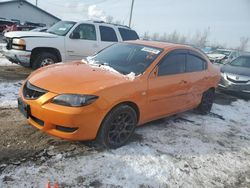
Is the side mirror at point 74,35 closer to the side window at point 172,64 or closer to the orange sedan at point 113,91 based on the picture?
the orange sedan at point 113,91

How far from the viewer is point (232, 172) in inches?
165

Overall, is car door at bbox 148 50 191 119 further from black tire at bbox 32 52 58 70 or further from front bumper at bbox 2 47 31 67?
front bumper at bbox 2 47 31 67

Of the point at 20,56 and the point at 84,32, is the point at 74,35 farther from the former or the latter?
the point at 20,56

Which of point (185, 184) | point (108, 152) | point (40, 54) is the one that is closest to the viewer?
point (185, 184)

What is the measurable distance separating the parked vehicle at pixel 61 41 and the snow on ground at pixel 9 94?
46.3 inches

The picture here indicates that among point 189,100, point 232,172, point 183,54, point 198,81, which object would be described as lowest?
point 232,172

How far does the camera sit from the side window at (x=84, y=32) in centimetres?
912

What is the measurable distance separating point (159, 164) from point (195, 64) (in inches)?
107

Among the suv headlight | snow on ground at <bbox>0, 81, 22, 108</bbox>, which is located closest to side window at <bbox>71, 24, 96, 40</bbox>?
A: the suv headlight

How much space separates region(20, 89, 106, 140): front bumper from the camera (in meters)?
3.70

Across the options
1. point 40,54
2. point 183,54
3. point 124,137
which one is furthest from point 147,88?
point 40,54

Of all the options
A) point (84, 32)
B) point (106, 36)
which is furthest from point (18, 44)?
point (106, 36)

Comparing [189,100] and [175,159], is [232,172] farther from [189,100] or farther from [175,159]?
[189,100]

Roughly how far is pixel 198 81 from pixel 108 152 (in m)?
2.74
